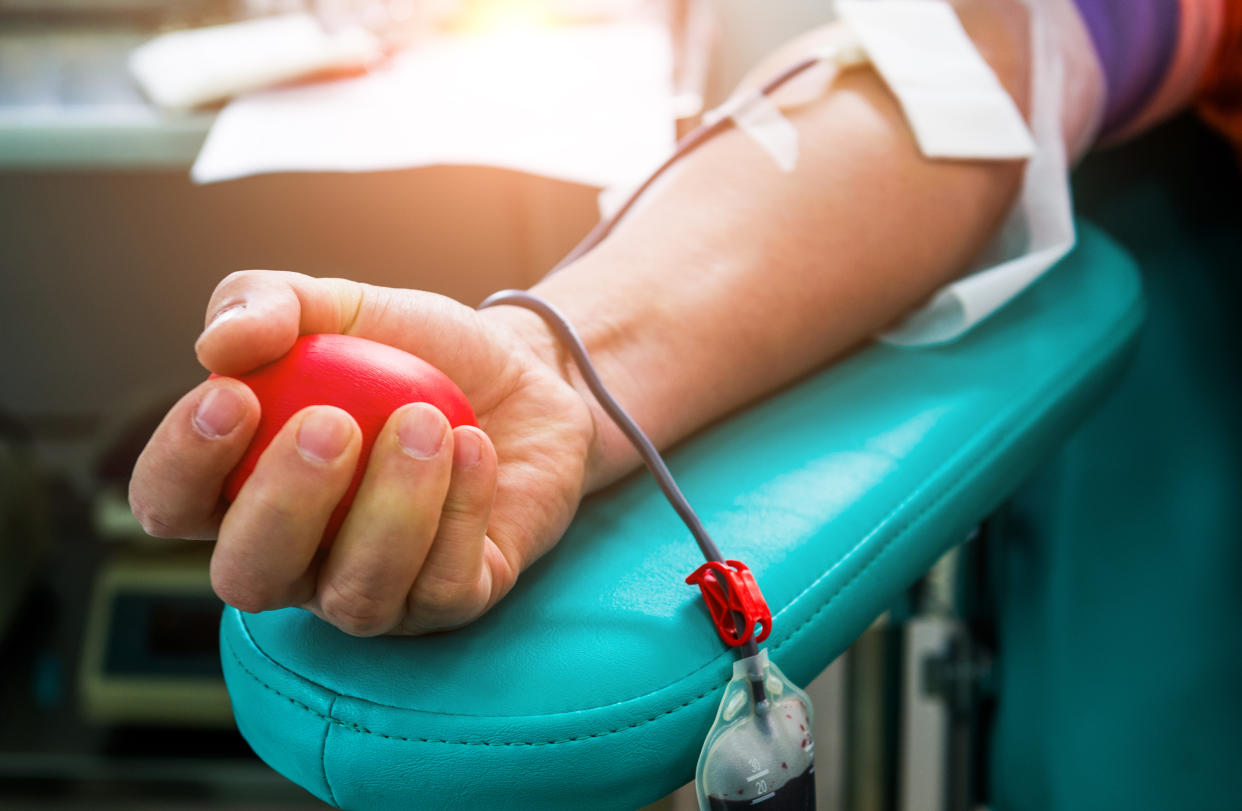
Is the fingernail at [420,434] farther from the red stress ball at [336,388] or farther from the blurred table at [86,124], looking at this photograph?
the blurred table at [86,124]

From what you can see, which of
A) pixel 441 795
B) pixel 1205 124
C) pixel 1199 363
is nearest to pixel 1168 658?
pixel 1199 363

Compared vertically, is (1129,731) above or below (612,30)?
below

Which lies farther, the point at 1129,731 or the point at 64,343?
the point at 64,343

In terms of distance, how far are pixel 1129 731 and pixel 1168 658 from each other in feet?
0.15

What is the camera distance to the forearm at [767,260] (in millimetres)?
441

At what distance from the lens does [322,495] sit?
0.28 meters

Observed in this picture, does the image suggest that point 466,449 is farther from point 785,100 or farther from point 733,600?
point 785,100

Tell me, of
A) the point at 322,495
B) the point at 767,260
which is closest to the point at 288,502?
the point at 322,495

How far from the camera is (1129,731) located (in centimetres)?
58

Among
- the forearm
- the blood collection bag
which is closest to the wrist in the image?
the forearm

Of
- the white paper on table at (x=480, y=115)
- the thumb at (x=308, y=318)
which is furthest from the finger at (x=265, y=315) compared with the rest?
Result: the white paper on table at (x=480, y=115)

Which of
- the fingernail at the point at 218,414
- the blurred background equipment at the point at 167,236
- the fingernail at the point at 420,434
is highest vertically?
the fingernail at the point at 218,414

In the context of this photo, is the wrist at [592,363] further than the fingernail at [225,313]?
Yes

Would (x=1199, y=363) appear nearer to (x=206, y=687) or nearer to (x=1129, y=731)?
(x=1129, y=731)
